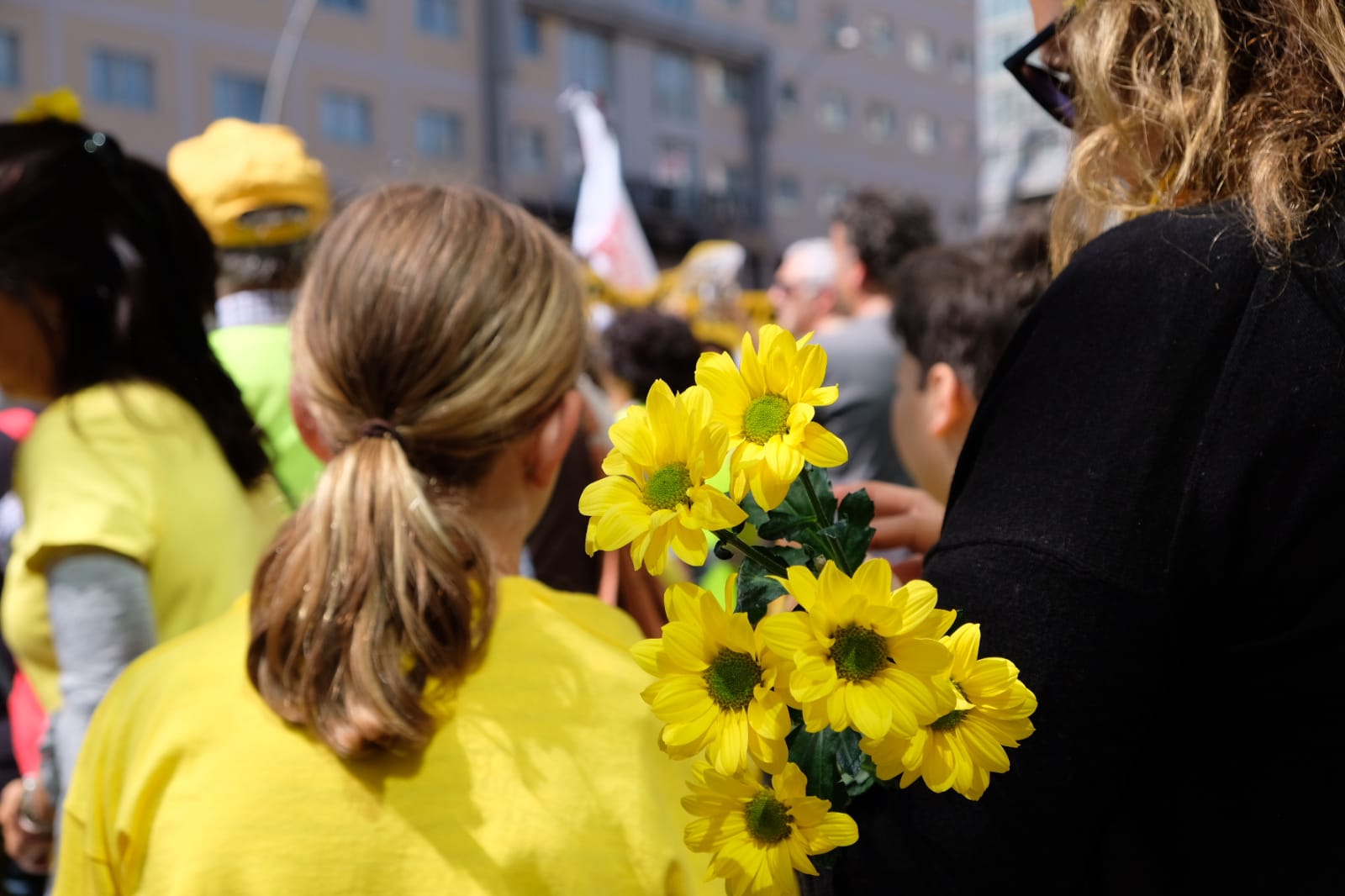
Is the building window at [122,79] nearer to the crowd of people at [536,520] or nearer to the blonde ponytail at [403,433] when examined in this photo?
the crowd of people at [536,520]

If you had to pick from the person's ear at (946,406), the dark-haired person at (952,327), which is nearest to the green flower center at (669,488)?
the dark-haired person at (952,327)

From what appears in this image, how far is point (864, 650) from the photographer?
0.75 meters

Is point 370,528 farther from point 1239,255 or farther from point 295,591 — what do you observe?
point 1239,255

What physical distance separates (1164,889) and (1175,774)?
81 millimetres

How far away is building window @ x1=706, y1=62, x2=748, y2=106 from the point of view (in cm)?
3662

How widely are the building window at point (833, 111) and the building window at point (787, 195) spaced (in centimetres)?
255

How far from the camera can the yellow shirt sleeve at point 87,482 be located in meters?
1.99

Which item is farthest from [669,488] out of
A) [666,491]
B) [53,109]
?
[53,109]

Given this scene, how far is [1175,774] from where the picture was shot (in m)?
0.92

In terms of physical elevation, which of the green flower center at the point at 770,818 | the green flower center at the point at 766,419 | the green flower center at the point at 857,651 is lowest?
the green flower center at the point at 770,818

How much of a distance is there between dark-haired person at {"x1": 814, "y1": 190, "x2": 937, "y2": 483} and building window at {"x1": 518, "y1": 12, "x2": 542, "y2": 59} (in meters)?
27.5

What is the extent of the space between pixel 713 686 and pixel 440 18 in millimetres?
30539

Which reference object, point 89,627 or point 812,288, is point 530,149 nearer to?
point 812,288

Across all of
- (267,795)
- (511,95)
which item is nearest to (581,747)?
(267,795)
